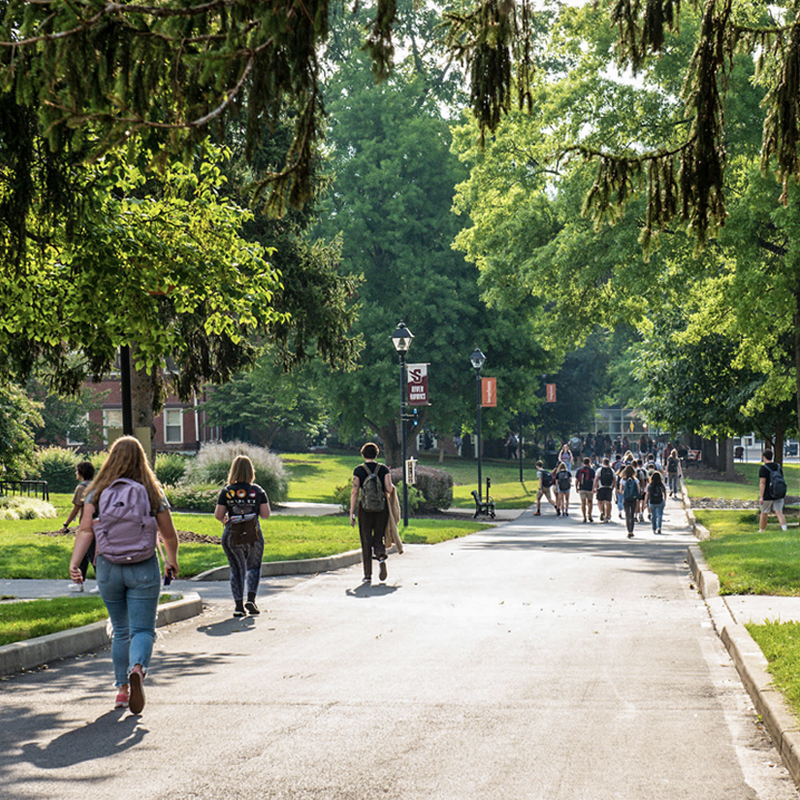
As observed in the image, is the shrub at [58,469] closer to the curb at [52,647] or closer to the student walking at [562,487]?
the student walking at [562,487]

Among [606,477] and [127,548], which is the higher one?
[127,548]

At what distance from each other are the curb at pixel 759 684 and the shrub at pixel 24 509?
2004 centimetres

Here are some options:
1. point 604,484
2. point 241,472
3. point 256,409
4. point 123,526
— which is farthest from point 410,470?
point 256,409

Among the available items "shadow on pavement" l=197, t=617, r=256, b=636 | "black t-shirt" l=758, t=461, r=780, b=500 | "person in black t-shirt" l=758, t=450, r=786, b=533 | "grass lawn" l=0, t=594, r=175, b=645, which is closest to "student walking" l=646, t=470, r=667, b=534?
"person in black t-shirt" l=758, t=450, r=786, b=533

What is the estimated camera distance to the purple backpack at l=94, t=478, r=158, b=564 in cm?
744

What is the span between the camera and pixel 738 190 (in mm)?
24703

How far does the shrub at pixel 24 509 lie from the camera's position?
28.5 m

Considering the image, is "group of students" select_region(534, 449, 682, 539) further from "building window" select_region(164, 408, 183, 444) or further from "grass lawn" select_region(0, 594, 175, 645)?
"building window" select_region(164, 408, 183, 444)

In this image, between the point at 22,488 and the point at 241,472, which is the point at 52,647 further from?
the point at 22,488

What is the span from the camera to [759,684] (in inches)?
304

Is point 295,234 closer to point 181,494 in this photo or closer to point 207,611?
point 181,494

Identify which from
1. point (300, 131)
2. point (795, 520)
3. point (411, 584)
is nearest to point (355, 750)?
point (300, 131)

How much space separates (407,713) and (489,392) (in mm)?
33085

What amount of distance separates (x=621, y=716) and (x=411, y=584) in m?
8.53
